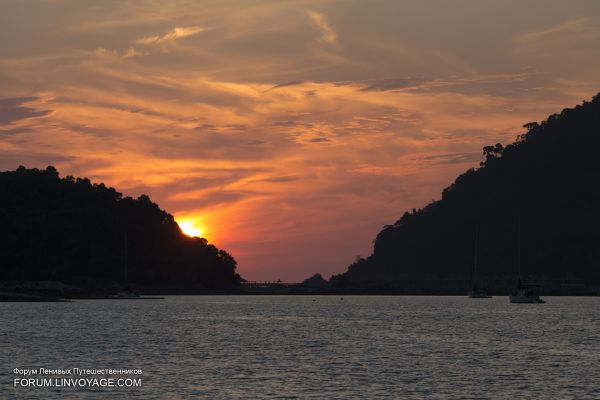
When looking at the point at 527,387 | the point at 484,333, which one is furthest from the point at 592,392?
the point at 484,333

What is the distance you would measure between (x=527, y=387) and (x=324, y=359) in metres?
24.4

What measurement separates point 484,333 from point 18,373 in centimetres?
7252

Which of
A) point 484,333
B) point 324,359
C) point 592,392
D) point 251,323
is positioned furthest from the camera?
point 251,323

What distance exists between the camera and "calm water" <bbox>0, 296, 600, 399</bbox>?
67625 mm

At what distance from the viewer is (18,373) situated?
75.5 m

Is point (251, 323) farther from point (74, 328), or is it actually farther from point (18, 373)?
point (18, 373)

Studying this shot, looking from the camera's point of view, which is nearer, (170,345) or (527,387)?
(527,387)

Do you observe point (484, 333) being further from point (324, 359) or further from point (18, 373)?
point (18, 373)

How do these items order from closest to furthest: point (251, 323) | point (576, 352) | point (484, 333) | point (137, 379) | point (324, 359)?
point (137, 379), point (324, 359), point (576, 352), point (484, 333), point (251, 323)

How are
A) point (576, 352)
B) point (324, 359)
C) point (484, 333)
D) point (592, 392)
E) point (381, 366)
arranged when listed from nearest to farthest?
point (592, 392)
point (381, 366)
point (324, 359)
point (576, 352)
point (484, 333)

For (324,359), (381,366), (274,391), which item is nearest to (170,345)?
(324,359)

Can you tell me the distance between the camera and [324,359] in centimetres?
8969

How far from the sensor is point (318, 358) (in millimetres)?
90812

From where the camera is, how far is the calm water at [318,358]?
67.6 metres
